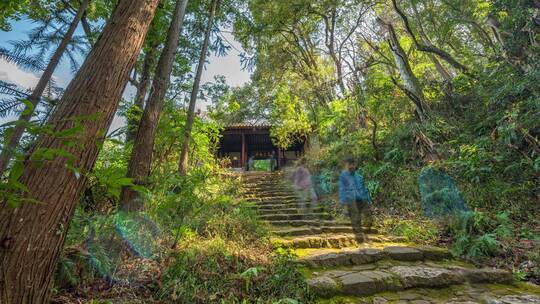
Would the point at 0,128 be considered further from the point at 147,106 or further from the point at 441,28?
the point at 441,28

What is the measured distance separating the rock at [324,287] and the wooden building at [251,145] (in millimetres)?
10855

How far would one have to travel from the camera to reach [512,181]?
4965 millimetres

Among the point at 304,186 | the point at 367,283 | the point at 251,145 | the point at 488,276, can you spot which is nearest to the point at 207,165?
the point at 304,186

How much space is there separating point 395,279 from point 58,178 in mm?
3338

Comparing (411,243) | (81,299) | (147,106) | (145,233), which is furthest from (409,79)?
(81,299)

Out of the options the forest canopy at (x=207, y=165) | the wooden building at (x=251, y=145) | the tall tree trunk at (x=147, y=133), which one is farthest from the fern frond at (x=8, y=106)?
the wooden building at (x=251, y=145)

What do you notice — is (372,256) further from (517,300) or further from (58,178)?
(58,178)

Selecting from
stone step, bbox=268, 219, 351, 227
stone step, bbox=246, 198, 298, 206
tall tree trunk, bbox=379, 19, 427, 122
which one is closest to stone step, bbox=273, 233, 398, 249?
stone step, bbox=268, 219, 351, 227

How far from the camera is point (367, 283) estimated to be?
2.91m

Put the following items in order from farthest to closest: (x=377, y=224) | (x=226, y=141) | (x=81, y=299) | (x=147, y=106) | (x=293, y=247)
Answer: (x=226, y=141) < (x=377, y=224) < (x=293, y=247) < (x=147, y=106) < (x=81, y=299)

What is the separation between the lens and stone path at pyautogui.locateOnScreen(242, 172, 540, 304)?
9.17 feet

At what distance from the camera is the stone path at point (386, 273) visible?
9.17 feet

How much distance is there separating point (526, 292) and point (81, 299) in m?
4.43

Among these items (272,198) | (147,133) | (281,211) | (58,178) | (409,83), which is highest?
(409,83)
